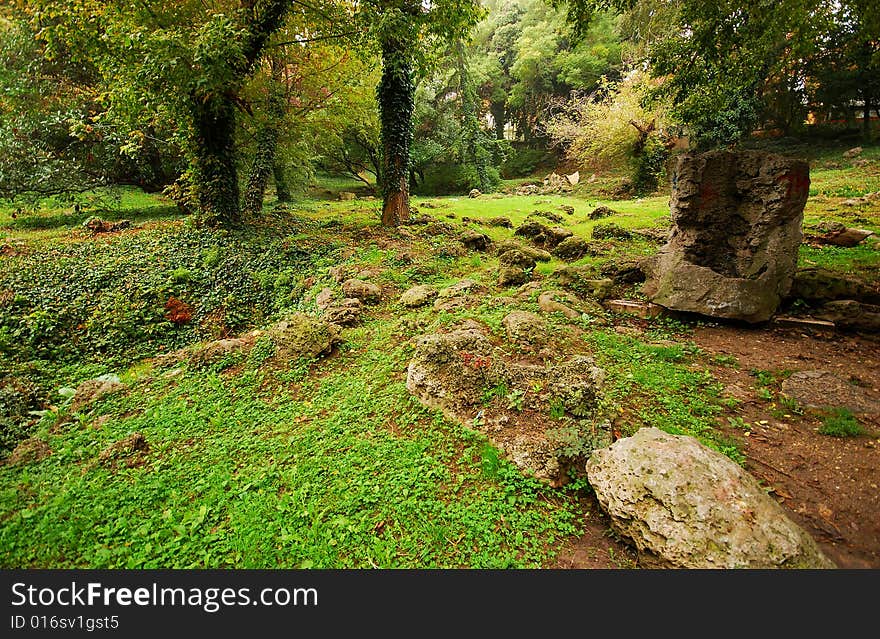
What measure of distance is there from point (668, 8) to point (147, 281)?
66.1ft

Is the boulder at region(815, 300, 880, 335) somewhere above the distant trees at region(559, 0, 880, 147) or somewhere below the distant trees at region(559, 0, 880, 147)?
below

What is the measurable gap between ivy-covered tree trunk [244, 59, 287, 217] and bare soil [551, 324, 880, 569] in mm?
15050

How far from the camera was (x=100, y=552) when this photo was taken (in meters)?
3.02

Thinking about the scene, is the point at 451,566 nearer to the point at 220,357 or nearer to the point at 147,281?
the point at 220,357

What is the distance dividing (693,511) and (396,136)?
13.9m

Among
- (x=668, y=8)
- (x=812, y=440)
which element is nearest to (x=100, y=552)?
(x=812, y=440)

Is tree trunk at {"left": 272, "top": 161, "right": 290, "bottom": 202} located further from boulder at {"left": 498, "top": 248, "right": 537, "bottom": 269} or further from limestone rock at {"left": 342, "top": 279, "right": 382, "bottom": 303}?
boulder at {"left": 498, "top": 248, "right": 537, "bottom": 269}

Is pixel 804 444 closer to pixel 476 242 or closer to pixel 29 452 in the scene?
pixel 29 452

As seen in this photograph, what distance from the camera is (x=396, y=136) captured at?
45.5ft

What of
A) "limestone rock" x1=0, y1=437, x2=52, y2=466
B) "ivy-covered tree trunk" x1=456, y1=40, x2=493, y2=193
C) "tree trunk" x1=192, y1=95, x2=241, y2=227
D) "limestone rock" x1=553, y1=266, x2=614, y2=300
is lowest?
"limestone rock" x1=0, y1=437, x2=52, y2=466

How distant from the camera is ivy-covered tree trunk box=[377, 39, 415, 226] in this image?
44.7ft

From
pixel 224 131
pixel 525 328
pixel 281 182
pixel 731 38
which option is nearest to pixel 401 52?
pixel 224 131

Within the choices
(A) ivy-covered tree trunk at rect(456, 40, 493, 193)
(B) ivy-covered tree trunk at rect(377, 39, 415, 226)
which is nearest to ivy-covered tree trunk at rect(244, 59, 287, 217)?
(B) ivy-covered tree trunk at rect(377, 39, 415, 226)

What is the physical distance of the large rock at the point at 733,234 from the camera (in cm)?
630
